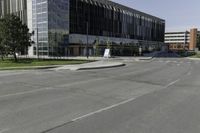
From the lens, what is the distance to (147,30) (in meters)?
121

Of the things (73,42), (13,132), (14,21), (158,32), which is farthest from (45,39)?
(158,32)

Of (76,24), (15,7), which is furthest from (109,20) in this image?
(15,7)

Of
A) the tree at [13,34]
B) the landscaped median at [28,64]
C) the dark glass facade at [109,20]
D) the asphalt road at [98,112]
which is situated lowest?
the landscaped median at [28,64]

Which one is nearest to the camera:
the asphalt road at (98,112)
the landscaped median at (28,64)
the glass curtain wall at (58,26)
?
the asphalt road at (98,112)

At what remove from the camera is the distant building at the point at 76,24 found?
6938 centimetres

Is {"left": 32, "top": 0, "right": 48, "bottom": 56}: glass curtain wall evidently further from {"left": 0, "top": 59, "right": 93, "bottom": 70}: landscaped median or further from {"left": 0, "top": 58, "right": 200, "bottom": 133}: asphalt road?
{"left": 0, "top": 58, "right": 200, "bottom": 133}: asphalt road

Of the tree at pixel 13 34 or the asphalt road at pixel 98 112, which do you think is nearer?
the asphalt road at pixel 98 112

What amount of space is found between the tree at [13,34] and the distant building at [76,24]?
18.3 meters

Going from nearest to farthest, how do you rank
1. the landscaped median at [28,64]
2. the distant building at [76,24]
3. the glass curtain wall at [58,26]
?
1. the landscaped median at [28,64]
2. the glass curtain wall at [58,26]
3. the distant building at [76,24]

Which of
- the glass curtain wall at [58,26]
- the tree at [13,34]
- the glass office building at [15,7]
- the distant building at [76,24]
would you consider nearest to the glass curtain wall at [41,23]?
the distant building at [76,24]

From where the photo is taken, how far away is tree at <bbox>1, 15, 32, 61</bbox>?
137ft

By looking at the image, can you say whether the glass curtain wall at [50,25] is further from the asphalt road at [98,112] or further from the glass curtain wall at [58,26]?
the asphalt road at [98,112]

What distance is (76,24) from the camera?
253 feet

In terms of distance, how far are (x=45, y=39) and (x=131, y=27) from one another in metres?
45.4
